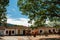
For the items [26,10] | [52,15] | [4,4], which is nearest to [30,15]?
[26,10]

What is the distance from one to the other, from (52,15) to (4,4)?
14.0 meters

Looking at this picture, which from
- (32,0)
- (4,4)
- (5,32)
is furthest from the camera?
(5,32)

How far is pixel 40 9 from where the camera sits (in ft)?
116

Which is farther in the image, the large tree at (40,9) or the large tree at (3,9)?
the large tree at (3,9)

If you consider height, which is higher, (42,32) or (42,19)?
(42,19)

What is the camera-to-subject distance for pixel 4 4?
151 ft

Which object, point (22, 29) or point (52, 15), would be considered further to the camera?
point (22, 29)

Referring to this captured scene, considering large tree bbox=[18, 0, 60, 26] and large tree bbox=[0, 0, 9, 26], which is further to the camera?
large tree bbox=[0, 0, 9, 26]

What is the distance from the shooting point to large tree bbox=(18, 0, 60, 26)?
3466 cm

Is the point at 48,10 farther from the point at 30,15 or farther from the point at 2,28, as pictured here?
the point at 2,28

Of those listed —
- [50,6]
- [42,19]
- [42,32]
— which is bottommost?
[42,32]

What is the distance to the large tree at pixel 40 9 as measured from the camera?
3466 centimetres

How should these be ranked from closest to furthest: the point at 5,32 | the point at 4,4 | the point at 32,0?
the point at 32,0, the point at 4,4, the point at 5,32

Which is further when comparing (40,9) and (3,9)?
(3,9)
